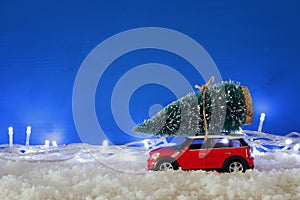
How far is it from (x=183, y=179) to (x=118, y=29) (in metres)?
0.82

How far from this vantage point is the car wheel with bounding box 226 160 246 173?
59 centimetres

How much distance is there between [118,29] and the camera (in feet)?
3.96

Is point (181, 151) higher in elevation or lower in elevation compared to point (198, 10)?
lower

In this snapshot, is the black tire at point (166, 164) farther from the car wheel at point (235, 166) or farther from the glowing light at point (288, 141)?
the glowing light at point (288, 141)

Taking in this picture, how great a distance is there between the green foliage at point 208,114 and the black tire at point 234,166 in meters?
0.07

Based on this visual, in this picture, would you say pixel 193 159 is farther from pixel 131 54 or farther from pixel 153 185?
pixel 131 54

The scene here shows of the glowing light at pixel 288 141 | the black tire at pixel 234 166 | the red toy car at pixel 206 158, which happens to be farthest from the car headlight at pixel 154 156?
the glowing light at pixel 288 141

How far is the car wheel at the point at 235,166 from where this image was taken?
59 centimetres

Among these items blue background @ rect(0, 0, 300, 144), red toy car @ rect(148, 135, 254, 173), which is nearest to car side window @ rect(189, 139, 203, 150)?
red toy car @ rect(148, 135, 254, 173)

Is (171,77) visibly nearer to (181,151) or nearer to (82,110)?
(82,110)

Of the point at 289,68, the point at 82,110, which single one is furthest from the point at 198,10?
the point at 82,110

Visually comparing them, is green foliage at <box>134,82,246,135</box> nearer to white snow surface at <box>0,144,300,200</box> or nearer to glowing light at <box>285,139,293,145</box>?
white snow surface at <box>0,144,300,200</box>

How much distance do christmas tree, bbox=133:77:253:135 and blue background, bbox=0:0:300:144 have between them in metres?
0.53

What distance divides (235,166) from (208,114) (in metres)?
0.11
